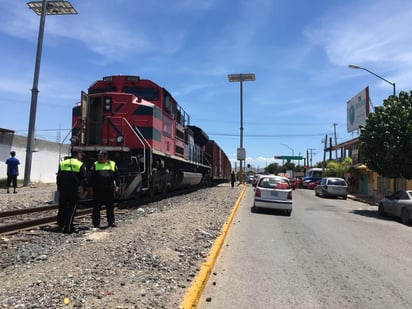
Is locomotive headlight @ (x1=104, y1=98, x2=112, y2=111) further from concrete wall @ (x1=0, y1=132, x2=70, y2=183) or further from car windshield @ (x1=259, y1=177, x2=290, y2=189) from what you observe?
concrete wall @ (x1=0, y1=132, x2=70, y2=183)

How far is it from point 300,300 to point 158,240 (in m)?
3.48

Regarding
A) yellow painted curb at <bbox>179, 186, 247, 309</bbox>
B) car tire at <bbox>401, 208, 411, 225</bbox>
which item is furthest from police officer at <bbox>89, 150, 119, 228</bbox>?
car tire at <bbox>401, 208, 411, 225</bbox>

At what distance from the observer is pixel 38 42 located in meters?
26.6

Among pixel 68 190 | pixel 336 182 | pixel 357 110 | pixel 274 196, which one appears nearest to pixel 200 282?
pixel 68 190

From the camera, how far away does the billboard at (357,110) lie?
4253 cm

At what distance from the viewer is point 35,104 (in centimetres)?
2575

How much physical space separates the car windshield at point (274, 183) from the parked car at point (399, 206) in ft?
14.7

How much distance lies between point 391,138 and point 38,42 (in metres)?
21.0

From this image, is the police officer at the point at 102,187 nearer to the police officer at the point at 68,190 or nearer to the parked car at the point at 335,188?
the police officer at the point at 68,190

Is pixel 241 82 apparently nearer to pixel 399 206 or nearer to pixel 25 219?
pixel 399 206

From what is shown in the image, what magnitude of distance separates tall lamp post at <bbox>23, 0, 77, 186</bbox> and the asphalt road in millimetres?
17098

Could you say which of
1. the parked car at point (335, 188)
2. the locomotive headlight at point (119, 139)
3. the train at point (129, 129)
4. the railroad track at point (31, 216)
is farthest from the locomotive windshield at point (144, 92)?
the parked car at point (335, 188)

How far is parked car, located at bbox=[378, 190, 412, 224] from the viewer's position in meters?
16.3

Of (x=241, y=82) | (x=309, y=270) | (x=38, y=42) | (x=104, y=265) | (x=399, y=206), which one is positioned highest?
(x=241, y=82)
